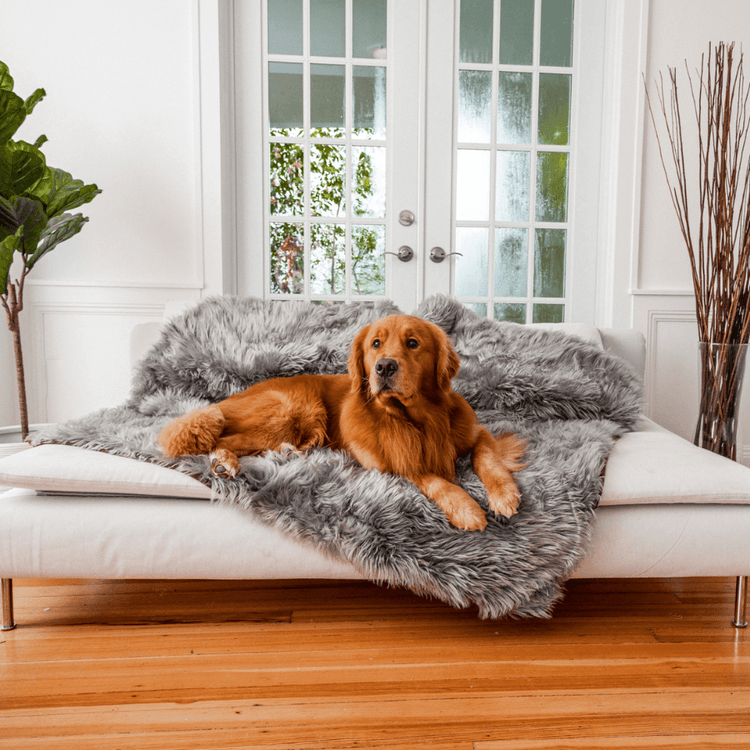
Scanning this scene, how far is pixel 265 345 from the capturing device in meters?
2.04

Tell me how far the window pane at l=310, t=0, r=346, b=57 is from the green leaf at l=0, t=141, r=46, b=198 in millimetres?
1521

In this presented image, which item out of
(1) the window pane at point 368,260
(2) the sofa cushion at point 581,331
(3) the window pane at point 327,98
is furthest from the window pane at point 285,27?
(2) the sofa cushion at point 581,331

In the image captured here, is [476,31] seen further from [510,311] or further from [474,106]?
[510,311]

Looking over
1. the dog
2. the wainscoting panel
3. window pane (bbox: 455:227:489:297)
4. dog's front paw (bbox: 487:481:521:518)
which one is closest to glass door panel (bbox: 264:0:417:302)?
window pane (bbox: 455:227:489:297)

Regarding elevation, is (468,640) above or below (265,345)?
below

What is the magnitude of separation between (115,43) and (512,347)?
2468 mm

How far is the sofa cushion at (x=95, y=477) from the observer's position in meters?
1.40

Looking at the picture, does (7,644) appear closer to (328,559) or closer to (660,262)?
(328,559)

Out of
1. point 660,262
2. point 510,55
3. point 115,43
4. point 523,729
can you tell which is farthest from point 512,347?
point 115,43

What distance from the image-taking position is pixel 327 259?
323 cm

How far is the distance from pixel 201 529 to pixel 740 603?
139cm

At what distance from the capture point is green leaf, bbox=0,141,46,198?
7.61 ft

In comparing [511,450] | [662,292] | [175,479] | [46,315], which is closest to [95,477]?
[175,479]

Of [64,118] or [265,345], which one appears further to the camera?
[64,118]
